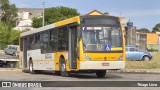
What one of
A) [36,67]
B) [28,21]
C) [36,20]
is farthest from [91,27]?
[28,21]

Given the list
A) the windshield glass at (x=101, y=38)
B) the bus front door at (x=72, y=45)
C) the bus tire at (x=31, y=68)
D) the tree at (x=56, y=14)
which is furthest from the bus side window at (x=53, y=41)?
the tree at (x=56, y=14)

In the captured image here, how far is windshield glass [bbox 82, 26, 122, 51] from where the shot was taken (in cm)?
2131

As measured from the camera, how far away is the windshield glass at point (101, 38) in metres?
21.3

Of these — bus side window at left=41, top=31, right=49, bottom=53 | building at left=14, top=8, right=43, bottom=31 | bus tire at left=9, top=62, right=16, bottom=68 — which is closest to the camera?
bus side window at left=41, top=31, right=49, bottom=53

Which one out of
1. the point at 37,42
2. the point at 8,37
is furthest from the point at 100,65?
the point at 8,37

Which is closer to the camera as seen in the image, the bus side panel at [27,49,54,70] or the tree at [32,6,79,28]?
the bus side panel at [27,49,54,70]

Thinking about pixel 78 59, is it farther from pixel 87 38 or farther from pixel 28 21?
pixel 28 21

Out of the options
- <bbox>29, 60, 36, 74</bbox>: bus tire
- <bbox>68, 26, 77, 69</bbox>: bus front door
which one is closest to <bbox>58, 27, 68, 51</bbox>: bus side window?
<bbox>68, 26, 77, 69</bbox>: bus front door

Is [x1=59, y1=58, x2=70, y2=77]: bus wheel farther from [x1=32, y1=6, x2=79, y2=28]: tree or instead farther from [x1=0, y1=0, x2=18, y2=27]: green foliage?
[x1=0, y1=0, x2=18, y2=27]: green foliage

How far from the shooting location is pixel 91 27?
2158cm

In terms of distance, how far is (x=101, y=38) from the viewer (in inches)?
846

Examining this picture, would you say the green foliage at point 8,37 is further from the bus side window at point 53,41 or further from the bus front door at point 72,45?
the bus front door at point 72,45

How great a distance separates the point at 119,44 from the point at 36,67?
8.55 metres

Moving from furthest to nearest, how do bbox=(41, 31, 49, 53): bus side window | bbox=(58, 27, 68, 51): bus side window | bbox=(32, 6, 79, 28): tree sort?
bbox=(32, 6, 79, 28): tree, bbox=(41, 31, 49, 53): bus side window, bbox=(58, 27, 68, 51): bus side window
